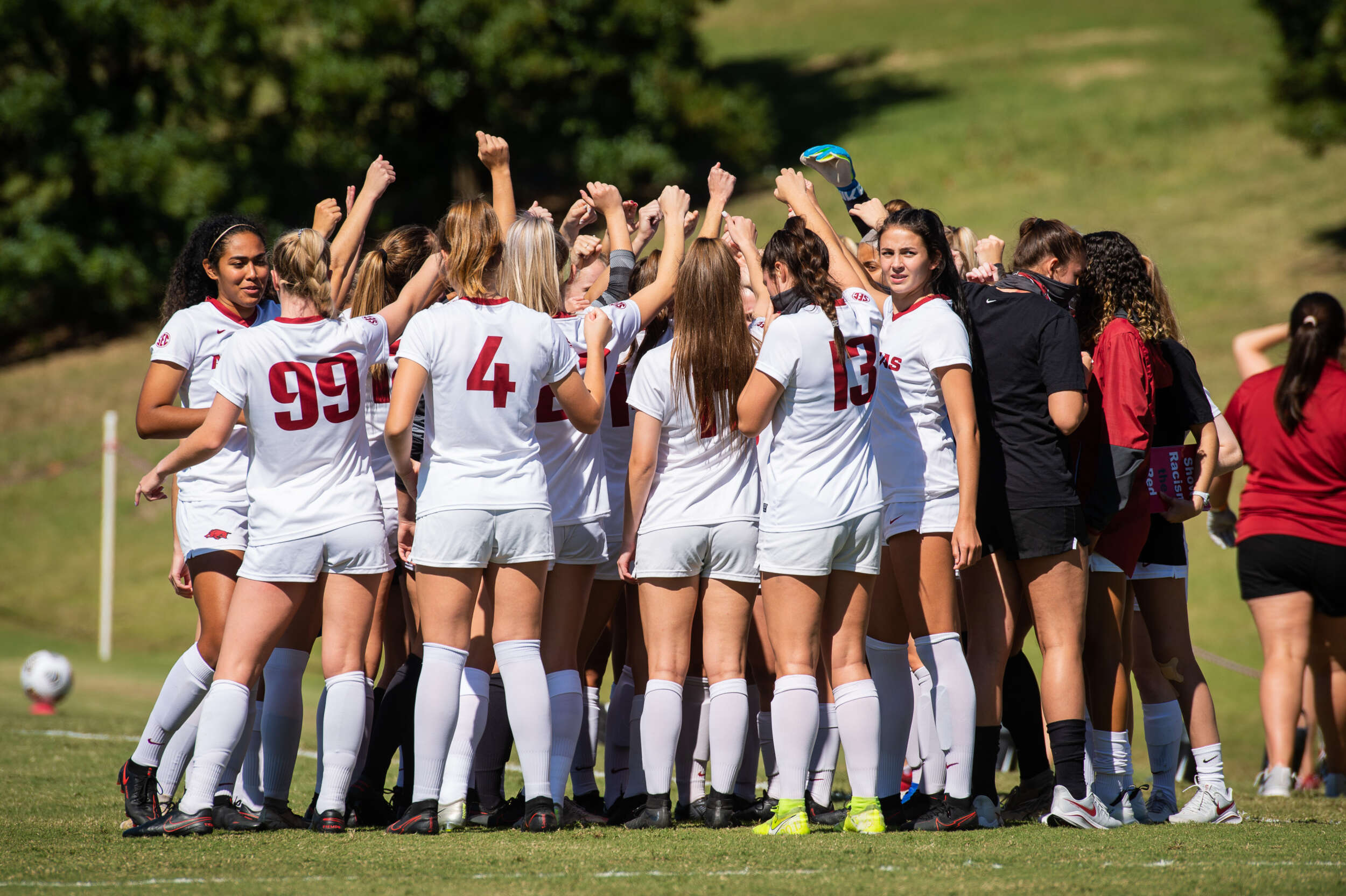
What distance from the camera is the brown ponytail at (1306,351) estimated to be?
5.80 metres

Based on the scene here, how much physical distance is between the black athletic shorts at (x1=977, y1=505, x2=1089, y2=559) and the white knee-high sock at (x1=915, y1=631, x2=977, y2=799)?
1.30 feet

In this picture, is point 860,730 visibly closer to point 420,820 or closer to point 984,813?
point 984,813

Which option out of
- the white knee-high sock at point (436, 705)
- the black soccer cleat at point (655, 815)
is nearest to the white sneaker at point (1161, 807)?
the black soccer cleat at point (655, 815)

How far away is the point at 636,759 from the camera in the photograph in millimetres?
5176

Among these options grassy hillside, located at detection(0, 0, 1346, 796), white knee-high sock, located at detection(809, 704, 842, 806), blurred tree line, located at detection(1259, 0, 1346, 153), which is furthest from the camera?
blurred tree line, located at detection(1259, 0, 1346, 153)

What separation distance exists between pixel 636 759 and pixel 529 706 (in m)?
0.74

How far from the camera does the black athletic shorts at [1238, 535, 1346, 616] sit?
591 cm

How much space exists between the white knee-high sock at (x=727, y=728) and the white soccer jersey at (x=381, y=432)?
1.58 meters

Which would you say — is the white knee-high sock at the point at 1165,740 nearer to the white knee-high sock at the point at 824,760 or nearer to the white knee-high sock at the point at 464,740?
the white knee-high sock at the point at 824,760

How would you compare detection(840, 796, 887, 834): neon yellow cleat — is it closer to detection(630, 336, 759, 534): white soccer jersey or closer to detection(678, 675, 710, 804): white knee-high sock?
detection(678, 675, 710, 804): white knee-high sock

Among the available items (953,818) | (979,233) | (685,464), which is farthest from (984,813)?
(979,233)

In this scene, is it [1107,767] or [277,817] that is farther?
[1107,767]

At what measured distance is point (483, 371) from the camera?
457cm

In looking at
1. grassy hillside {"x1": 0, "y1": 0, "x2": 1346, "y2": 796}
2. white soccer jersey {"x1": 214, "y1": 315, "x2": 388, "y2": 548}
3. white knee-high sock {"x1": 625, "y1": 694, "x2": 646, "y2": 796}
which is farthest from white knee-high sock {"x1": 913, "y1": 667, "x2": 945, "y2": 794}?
grassy hillside {"x1": 0, "y1": 0, "x2": 1346, "y2": 796}
